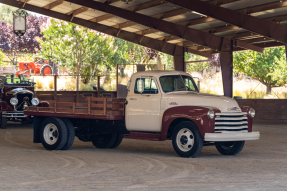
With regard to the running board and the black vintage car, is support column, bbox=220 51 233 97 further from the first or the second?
the running board

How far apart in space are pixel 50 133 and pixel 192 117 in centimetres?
425

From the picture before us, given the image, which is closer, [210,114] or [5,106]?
[210,114]

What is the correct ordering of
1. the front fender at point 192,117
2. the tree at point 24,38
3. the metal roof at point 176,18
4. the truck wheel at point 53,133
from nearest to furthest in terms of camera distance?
A: the front fender at point 192,117, the truck wheel at point 53,133, the metal roof at point 176,18, the tree at point 24,38

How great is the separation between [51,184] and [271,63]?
89.2 feet

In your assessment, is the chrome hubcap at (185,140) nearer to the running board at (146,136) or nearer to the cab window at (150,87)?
the running board at (146,136)

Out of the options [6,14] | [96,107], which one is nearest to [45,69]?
[6,14]

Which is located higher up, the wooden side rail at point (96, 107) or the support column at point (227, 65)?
the support column at point (227, 65)

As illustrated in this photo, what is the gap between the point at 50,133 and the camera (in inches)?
484

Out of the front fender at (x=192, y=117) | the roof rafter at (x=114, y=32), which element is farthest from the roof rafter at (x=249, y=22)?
the front fender at (x=192, y=117)

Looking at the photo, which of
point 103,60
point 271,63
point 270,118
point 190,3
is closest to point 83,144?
point 190,3

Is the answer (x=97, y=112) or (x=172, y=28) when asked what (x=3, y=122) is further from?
(x=172, y=28)

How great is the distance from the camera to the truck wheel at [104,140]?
1259 cm

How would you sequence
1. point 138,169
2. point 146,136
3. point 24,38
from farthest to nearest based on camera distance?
point 24,38 < point 146,136 < point 138,169

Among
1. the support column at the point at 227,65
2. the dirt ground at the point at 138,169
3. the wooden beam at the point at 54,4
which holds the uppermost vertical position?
the wooden beam at the point at 54,4
